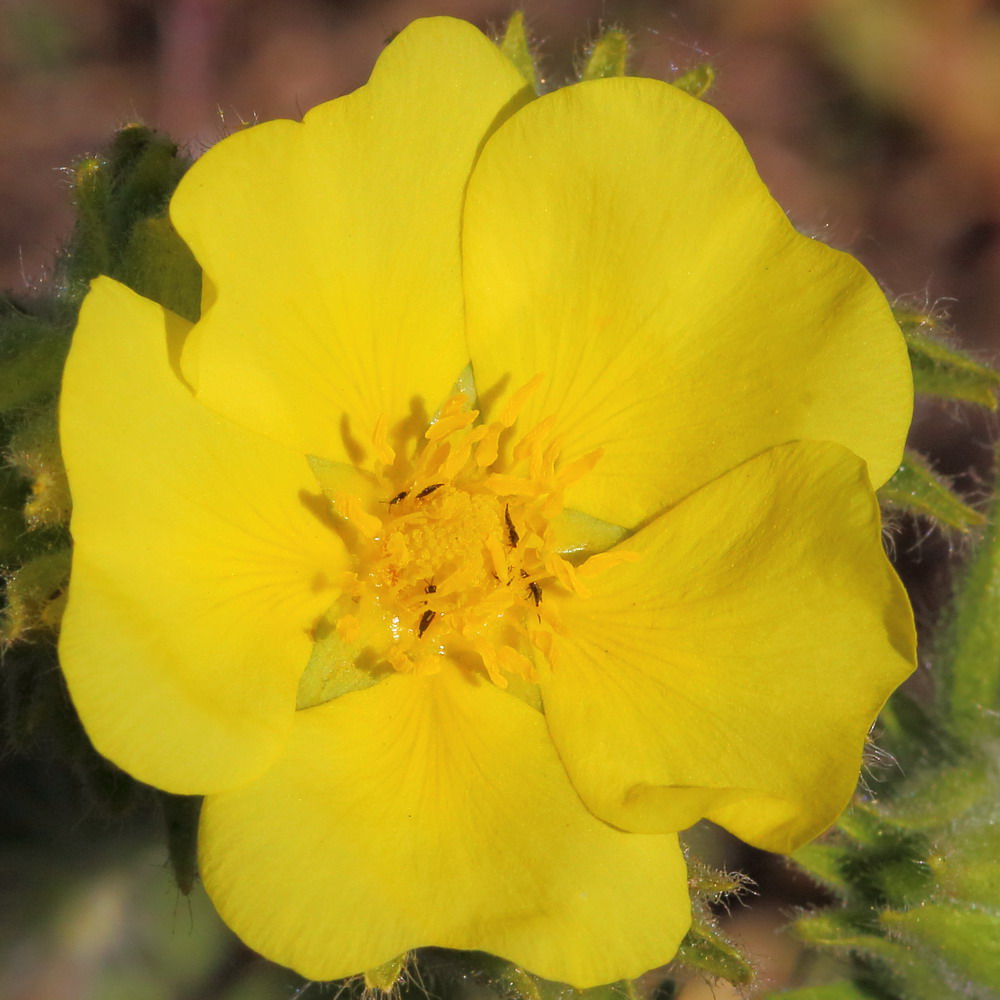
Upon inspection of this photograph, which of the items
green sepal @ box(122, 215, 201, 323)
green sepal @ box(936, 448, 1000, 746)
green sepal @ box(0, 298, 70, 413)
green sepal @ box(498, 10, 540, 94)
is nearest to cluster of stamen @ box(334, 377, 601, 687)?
green sepal @ box(122, 215, 201, 323)

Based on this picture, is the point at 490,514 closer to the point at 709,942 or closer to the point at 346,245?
the point at 346,245

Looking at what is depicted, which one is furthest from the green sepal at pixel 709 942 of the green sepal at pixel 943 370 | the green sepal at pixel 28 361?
the green sepal at pixel 28 361

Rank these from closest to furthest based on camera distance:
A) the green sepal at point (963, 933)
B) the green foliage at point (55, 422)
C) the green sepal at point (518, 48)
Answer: the green foliage at point (55, 422) → the green sepal at point (518, 48) → the green sepal at point (963, 933)

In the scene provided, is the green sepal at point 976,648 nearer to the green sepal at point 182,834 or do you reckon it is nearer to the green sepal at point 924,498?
the green sepal at point 924,498

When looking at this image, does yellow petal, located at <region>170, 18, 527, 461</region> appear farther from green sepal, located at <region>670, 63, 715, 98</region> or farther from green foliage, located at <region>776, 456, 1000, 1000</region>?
green foliage, located at <region>776, 456, 1000, 1000</region>

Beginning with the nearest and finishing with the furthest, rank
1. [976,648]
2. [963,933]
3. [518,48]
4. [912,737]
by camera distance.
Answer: [518,48] < [963,933] < [976,648] < [912,737]

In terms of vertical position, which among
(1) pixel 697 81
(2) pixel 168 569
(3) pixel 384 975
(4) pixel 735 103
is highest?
(1) pixel 697 81

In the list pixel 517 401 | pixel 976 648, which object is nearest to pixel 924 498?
pixel 976 648
